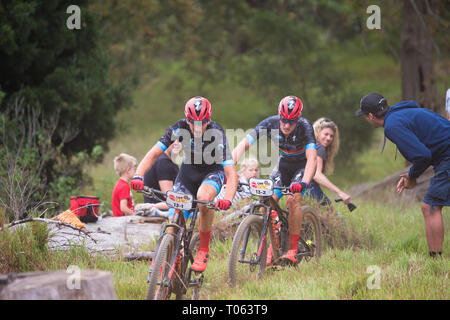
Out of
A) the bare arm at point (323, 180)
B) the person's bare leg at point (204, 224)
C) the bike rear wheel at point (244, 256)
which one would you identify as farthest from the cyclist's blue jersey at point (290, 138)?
the person's bare leg at point (204, 224)

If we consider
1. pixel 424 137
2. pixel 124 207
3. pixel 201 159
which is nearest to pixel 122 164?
pixel 124 207

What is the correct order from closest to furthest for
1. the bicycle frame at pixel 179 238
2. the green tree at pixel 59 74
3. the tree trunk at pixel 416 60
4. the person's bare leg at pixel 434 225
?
the bicycle frame at pixel 179 238
the person's bare leg at pixel 434 225
the green tree at pixel 59 74
the tree trunk at pixel 416 60

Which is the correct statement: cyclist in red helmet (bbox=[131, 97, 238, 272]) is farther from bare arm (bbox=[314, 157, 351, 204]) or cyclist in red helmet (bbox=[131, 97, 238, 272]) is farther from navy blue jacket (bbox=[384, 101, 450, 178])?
bare arm (bbox=[314, 157, 351, 204])

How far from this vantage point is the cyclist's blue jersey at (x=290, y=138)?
6988 mm

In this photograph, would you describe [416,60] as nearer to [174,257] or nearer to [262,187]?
[262,187]

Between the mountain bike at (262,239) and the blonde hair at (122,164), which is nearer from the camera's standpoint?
the mountain bike at (262,239)

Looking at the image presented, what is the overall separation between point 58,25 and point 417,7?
26.8 feet

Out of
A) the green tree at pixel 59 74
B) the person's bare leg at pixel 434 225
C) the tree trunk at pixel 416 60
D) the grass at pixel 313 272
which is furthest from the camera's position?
Result: the tree trunk at pixel 416 60

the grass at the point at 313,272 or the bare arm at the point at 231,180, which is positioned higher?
the bare arm at the point at 231,180

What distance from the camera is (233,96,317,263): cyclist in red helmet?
6699 mm

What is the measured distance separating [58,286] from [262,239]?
2560 millimetres

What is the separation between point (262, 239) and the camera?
6332 millimetres

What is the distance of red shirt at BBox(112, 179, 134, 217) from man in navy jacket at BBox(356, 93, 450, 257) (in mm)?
3703

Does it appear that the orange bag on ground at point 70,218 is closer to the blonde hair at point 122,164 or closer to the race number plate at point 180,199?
the blonde hair at point 122,164
